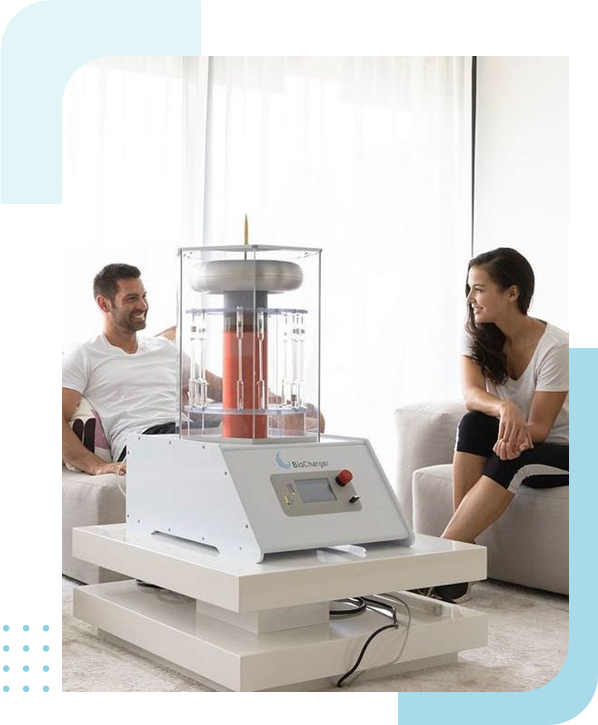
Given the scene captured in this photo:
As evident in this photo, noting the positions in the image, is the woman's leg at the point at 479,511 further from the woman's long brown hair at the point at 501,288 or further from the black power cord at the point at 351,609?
the black power cord at the point at 351,609

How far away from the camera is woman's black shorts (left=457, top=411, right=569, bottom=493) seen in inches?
102

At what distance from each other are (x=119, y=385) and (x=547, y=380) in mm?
1201

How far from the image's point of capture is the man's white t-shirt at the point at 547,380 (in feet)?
8.70

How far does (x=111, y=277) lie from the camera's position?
300 cm

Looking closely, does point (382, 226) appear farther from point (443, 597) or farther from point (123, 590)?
point (123, 590)

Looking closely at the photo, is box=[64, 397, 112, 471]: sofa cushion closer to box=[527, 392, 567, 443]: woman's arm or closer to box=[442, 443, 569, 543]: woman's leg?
box=[442, 443, 569, 543]: woman's leg

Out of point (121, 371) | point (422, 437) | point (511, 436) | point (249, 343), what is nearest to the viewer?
point (249, 343)

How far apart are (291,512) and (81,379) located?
1.29 meters

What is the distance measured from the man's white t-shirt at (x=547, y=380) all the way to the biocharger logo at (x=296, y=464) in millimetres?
946

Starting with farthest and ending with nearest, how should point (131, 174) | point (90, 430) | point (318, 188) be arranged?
point (318, 188)
point (131, 174)
point (90, 430)

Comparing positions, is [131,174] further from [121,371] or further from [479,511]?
[479,511]

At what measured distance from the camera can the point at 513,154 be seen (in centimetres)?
409

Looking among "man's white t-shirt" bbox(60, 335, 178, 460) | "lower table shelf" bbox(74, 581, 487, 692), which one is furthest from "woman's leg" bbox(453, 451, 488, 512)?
"man's white t-shirt" bbox(60, 335, 178, 460)

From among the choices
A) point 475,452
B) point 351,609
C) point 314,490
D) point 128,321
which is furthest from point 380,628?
point 128,321
